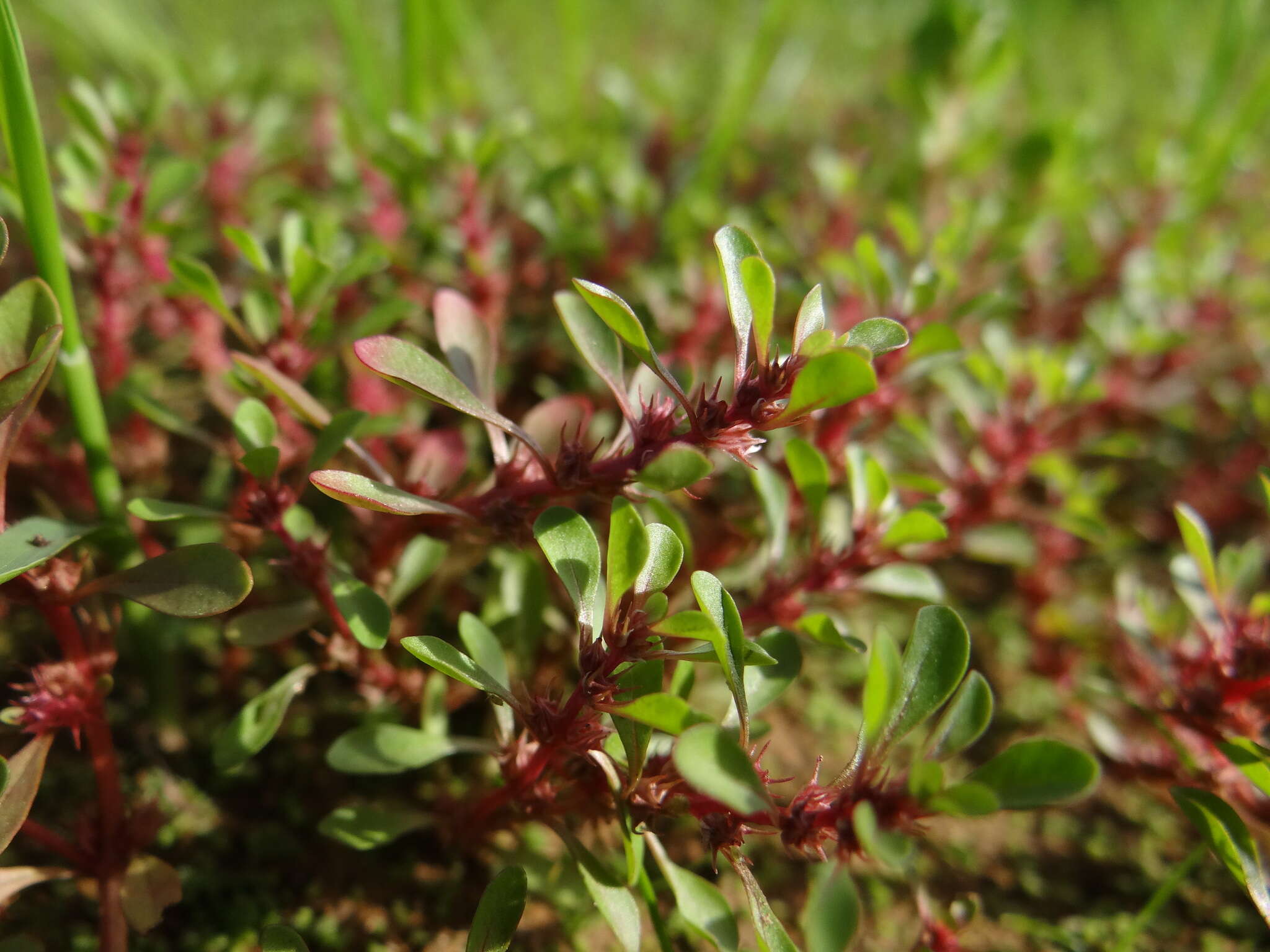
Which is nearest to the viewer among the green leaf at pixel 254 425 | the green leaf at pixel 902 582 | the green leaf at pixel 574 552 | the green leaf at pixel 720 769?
the green leaf at pixel 720 769

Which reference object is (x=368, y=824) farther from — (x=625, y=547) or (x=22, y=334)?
(x=22, y=334)

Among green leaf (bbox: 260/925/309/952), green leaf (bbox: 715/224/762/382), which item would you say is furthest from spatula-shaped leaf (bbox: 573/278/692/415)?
green leaf (bbox: 260/925/309/952)

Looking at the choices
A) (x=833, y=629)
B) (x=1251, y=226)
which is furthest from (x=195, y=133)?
(x=1251, y=226)

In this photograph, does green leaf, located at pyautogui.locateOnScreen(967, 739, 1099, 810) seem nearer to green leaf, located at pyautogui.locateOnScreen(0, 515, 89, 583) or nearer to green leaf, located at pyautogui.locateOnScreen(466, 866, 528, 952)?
green leaf, located at pyautogui.locateOnScreen(466, 866, 528, 952)

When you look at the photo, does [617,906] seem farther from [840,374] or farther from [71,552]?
[71,552]

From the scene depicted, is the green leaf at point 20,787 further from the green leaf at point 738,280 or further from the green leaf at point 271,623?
the green leaf at point 738,280

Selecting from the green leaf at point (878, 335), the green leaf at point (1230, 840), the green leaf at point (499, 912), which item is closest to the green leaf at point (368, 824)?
the green leaf at point (499, 912)
